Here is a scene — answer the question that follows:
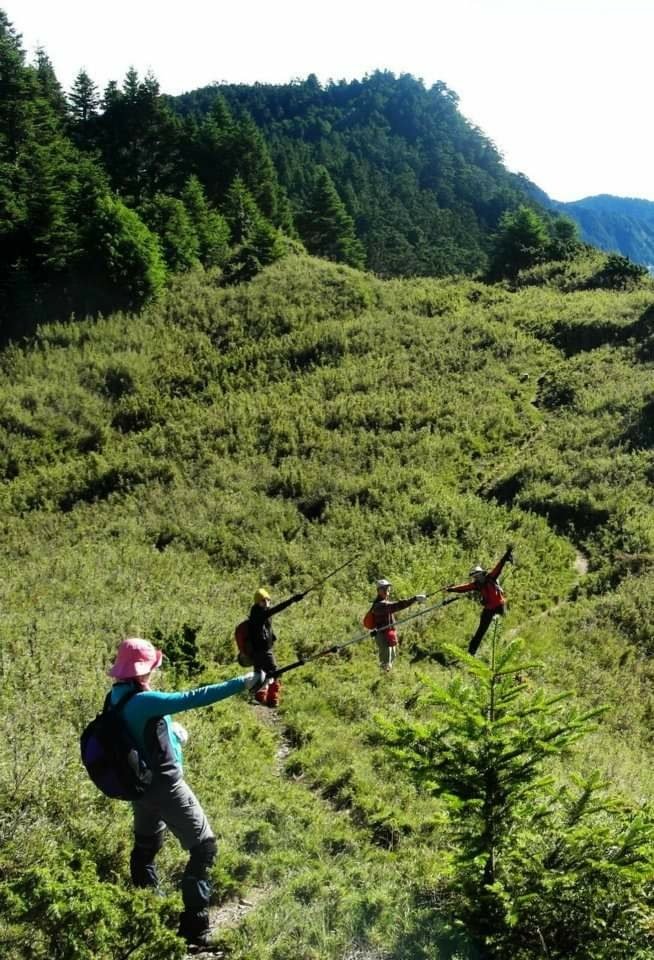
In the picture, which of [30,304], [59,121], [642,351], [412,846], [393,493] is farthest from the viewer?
[59,121]

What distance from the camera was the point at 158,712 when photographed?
449cm

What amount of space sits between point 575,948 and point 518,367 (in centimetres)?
3205

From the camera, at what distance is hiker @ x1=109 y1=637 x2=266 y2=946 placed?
4.50 metres

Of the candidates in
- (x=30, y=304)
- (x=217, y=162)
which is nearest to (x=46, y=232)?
(x=30, y=304)

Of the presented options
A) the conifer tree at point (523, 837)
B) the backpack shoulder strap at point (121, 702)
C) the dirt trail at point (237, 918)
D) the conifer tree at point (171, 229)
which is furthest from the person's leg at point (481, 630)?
the conifer tree at point (171, 229)

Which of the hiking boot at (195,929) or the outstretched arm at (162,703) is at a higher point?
the outstretched arm at (162,703)

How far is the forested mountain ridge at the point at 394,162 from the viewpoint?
271 ft

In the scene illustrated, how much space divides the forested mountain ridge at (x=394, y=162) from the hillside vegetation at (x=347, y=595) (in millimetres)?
33109

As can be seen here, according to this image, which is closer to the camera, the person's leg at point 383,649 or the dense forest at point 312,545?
the dense forest at point 312,545

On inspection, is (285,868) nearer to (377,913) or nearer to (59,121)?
(377,913)

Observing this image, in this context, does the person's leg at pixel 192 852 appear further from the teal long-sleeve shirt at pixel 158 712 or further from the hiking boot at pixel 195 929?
the teal long-sleeve shirt at pixel 158 712

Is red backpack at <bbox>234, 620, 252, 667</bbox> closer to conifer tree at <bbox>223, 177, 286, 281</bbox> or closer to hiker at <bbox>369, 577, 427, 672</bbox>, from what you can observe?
hiker at <bbox>369, 577, 427, 672</bbox>

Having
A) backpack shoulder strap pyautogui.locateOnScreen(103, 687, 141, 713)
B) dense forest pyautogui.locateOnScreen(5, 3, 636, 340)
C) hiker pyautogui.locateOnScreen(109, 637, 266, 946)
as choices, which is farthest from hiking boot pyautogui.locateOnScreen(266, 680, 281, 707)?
dense forest pyautogui.locateOnScreen(5, 3, 636, 340)

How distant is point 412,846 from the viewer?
6844 millimetres
